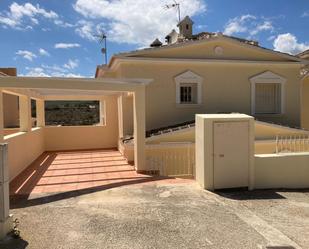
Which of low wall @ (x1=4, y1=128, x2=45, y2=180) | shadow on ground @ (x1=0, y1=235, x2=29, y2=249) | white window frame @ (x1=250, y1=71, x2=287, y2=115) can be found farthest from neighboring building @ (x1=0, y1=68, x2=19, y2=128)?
shadow on ground @ (x1=0, y1=235, x2=29, y2=249)

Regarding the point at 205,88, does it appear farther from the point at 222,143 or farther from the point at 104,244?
the point at 104,244

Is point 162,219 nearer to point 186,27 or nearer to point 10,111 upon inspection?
point 186,27

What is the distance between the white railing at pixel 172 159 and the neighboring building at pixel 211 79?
3032 millimetres

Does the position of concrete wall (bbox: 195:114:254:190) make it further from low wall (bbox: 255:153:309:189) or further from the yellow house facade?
the yellow house facade

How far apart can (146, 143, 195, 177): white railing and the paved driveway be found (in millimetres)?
3663

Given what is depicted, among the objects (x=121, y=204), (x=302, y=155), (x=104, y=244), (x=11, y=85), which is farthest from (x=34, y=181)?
(x=302, y=155)

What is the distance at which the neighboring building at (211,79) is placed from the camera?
1619 centimetres

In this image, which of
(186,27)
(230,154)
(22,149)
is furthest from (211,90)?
(22,149)

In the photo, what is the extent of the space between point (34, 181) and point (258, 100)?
43.2ft

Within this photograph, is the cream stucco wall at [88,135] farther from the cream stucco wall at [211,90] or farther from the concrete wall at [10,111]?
the concrete wall at [10,111]

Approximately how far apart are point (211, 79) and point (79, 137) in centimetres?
800

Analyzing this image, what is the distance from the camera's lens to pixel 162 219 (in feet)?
20.3

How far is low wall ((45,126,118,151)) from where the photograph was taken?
17.7 metres

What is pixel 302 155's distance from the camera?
9281mm
